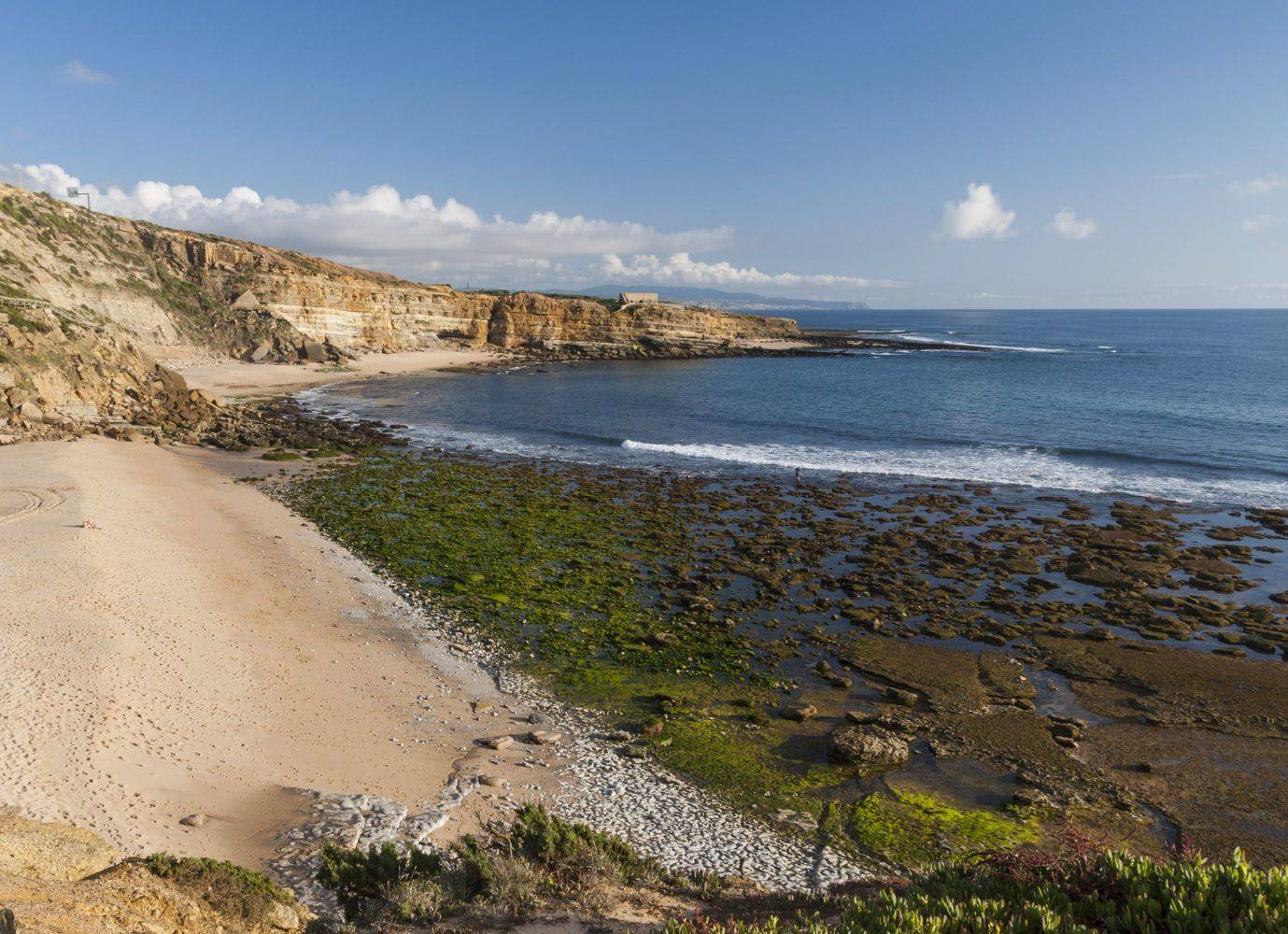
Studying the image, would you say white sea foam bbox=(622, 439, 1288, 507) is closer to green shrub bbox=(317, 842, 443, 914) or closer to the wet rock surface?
the wet rock surface

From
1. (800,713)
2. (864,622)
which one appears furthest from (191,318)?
(800,713)

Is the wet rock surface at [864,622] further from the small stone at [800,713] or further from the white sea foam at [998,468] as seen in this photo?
the white sea foam at [998,468]

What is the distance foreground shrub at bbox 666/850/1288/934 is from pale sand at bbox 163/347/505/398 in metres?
56.0

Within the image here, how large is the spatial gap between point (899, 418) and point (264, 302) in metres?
64.6

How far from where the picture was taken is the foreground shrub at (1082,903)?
5.51 m

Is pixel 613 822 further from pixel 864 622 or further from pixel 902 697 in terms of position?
pixel 864 622

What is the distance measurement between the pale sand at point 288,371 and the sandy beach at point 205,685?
118 ft

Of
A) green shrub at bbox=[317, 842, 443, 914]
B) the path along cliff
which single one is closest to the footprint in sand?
the path along cliff

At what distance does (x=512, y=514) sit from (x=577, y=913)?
69.9 feet

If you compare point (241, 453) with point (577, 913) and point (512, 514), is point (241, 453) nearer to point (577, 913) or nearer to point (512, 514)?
point (512, 514)

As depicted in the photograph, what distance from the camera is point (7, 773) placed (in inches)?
386

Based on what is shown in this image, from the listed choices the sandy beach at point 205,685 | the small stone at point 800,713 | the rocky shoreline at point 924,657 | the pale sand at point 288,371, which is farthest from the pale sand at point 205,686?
the pale sand at point 288,371

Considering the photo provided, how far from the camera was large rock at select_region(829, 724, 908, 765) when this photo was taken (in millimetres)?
12766

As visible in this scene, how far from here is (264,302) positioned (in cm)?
7512
